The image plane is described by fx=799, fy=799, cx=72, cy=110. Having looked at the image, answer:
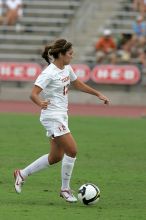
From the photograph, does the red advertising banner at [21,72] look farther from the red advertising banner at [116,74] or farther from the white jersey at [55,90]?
the white jersey at [55,90]

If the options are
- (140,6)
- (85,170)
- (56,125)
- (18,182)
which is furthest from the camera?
(140,6)

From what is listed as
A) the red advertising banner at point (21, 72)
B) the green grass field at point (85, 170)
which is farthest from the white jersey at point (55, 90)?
the red advertising banner at point (21, 72)

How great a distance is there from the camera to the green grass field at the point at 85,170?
9.05 meters

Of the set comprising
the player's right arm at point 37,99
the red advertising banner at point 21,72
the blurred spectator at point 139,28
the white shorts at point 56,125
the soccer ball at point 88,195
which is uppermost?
the player's right arm at point 37,99

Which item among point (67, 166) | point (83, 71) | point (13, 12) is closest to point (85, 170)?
point (67, 166)

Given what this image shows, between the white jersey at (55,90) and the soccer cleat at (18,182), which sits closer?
the white jersey at (55,90)

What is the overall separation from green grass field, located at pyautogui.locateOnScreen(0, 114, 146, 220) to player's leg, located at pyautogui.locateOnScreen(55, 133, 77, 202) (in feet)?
0.40

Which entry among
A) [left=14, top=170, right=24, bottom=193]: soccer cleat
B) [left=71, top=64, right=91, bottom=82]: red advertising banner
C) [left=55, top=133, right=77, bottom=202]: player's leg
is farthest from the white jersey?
[left=71, top=64, right=91, bottom=82]: red advertising banner

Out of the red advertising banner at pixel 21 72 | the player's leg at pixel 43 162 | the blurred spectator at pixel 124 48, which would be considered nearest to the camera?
the player's leg at pixel 43 162

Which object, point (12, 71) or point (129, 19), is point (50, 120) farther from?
point (129, 19)

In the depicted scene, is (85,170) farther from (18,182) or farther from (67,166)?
(67,166)

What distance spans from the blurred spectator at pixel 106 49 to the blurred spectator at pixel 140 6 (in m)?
2.09

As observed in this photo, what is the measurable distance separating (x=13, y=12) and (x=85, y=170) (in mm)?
19321

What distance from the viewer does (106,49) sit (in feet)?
91.4
